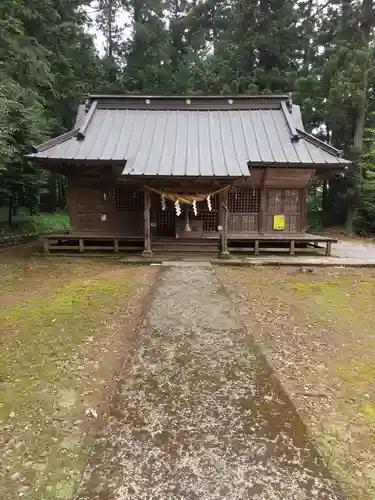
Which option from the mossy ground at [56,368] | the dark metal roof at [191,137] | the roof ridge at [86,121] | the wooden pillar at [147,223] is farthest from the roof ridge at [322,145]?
the mossy ground at [56,368]

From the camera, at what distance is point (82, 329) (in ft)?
16.3

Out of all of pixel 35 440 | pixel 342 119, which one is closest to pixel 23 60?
pixel 35 440

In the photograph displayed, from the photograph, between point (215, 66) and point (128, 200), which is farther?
point (215, 66)

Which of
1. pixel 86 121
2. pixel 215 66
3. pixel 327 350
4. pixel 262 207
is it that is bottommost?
pixel 327 350

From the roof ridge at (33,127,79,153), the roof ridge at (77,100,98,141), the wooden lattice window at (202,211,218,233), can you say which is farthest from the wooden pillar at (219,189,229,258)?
the roof ridge at (33,127,79,153)

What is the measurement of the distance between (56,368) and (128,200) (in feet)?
30.1

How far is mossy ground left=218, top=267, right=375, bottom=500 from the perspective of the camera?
2580 millimetres

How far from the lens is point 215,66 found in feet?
76.9

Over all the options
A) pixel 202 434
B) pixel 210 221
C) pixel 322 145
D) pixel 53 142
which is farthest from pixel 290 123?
pixel 202 434

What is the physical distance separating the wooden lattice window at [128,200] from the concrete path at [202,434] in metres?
8.46

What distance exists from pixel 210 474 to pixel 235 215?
10.6 metres

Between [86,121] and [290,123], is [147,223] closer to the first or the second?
[86,121]

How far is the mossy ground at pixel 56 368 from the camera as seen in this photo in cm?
237

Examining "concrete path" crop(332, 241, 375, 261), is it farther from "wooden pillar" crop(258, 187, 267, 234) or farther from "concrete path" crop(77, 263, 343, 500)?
"concrete path" crop(77, 263, 343, 500)
